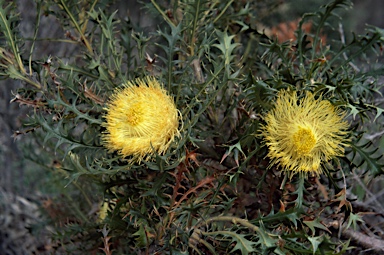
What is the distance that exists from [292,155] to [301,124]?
0.26ft

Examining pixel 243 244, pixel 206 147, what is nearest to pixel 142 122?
pixel 206 147

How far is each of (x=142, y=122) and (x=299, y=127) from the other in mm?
381

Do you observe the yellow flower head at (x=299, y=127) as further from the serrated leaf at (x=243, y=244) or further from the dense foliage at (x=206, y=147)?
the serrated leaf at (x=243, y=244)

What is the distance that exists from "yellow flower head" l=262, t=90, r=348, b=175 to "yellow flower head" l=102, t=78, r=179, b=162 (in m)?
0.24

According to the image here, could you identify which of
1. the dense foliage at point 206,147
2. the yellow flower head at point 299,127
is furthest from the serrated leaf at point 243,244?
the yellow flower head at point 299,127

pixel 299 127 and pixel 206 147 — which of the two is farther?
pixel 206 147

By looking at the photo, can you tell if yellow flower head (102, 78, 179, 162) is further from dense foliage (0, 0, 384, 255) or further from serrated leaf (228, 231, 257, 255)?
serrated leaf (228, 231, 257, 255)

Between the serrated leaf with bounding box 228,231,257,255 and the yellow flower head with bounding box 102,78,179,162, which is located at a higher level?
the yellow flower head with bounding box 102,78,179,162

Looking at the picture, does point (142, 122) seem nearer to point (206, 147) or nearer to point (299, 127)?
point (206, 147)

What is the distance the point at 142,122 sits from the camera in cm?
125

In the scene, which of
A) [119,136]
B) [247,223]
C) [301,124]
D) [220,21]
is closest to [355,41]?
[301,124]

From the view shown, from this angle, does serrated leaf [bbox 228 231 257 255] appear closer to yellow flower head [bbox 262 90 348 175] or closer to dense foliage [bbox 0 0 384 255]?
dense foliage [bbox 0 0 384 255]

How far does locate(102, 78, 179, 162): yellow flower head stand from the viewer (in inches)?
49.2

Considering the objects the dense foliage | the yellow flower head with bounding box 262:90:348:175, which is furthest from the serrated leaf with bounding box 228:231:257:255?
the yellow flower head with bounding box 262:90:348:175
